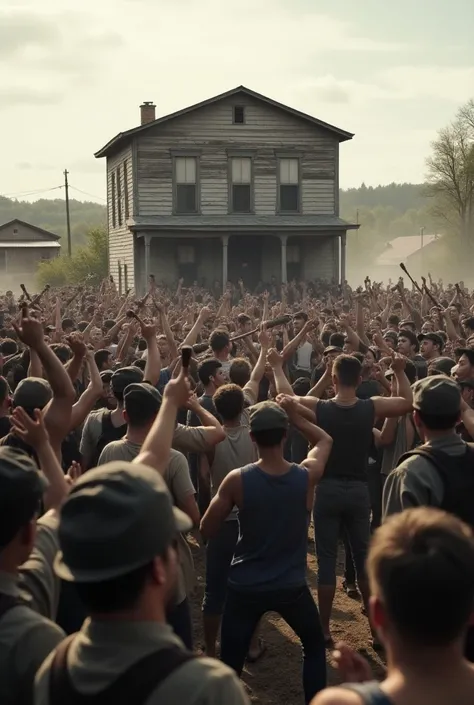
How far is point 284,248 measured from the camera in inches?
1261

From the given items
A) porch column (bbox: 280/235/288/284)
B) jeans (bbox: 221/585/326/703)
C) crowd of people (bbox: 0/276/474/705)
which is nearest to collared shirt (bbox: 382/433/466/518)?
crowd of people (bbox: 0/276/474/705)

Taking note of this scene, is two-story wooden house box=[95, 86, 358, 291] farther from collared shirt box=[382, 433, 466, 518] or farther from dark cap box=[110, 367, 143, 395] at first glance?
collared shirt box=[382, 433, 466, 518]

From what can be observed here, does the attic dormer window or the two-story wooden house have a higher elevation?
the attic dormer window

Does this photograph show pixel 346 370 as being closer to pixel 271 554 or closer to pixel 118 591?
pixel 271 554

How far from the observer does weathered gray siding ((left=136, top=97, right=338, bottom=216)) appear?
32.6 m

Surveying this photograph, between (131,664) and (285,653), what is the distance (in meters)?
4.61

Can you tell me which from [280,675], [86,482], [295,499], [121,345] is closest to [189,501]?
[295,499]

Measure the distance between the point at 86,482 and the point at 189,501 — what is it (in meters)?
2.87

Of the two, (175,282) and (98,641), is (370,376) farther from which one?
(175,282)

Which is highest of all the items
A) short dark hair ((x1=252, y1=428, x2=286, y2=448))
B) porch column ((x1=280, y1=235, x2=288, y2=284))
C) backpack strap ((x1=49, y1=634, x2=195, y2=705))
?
porch column ((x1=280, y1=235, x2=288, y2=284))

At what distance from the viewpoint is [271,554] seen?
487 centimetres

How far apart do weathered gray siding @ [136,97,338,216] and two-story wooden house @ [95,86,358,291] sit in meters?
0.04

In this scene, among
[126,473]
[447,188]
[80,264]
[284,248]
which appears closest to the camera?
[126,473]

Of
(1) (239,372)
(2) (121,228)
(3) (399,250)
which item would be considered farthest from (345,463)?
(3) (399,250)
